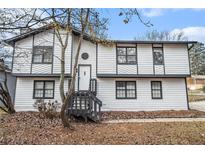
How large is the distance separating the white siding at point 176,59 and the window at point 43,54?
5.21 meters

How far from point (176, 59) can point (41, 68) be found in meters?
6.03

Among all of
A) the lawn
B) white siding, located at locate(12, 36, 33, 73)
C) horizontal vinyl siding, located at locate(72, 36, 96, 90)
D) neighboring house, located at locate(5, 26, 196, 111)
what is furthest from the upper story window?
white siding, located at locate(12, 36, 33, 73)

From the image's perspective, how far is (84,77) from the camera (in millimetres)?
8172

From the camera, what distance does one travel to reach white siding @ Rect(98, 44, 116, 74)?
8.05 m

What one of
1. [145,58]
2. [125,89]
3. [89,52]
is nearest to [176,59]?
[145,58]

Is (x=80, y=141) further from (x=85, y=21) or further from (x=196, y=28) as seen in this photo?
(x=196, y=28)

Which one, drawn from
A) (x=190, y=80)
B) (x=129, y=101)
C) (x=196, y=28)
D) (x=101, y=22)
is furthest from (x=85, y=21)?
(x=190, y=80)

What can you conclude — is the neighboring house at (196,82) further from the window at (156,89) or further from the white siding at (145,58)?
the white siding at (145,58)

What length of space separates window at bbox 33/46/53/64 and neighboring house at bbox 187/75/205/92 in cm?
651

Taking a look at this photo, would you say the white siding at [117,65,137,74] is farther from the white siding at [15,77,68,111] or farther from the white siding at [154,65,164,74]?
the white siding at [15,77,68,111]

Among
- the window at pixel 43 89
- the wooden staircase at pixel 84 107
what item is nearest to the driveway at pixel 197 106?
the wooden staircase at pixel 84 107

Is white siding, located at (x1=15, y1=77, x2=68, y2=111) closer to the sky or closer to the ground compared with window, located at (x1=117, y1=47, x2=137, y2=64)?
closer to the ground

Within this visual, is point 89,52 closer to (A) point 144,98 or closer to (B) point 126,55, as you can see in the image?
(B) point 126,55

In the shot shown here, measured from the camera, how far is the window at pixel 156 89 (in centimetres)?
821
